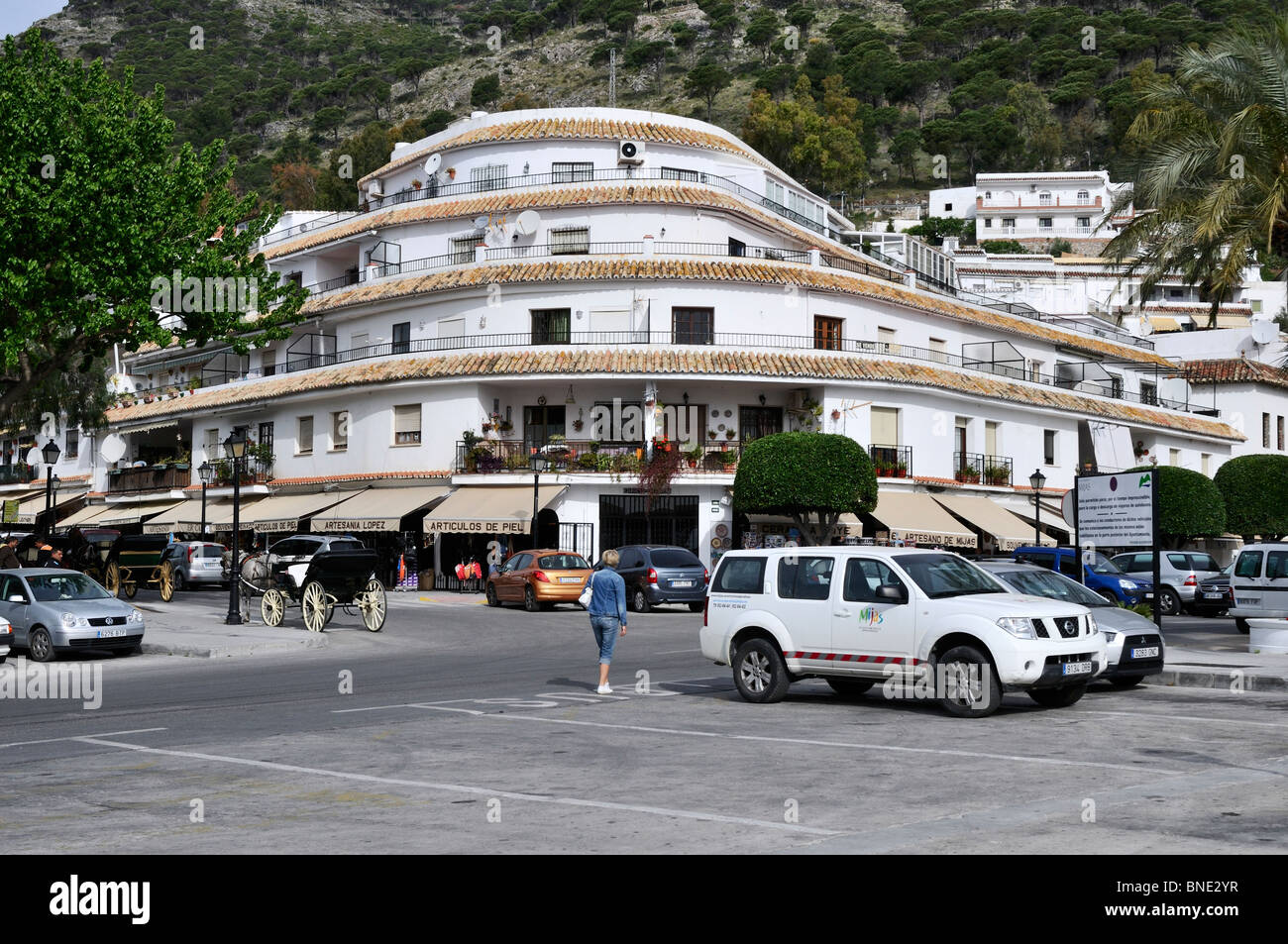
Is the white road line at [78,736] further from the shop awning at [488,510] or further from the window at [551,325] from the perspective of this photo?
the window at [551,325]

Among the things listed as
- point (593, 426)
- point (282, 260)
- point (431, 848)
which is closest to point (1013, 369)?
point (593, 426)

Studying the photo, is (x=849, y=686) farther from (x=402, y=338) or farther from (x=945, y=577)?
(x=402, y=338)

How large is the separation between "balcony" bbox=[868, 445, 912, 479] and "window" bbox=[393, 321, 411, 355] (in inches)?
717

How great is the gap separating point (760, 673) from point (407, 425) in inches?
1351

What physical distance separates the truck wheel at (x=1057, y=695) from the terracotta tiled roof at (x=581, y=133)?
4182cm

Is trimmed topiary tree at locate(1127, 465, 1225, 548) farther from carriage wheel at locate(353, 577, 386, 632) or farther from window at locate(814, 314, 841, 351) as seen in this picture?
carriage wheel at locate(353, 577, 386, 632)

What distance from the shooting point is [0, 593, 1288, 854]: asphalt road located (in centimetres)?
820

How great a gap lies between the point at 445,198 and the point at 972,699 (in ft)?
144

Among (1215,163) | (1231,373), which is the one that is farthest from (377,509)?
(1231,373)

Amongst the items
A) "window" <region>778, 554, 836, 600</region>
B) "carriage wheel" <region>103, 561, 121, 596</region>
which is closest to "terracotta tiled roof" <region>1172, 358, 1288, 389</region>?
"carriage wheel" <region>103, 561, 121, 596</region>

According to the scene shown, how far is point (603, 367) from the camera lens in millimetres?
44781

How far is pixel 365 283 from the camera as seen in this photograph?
5353 cm

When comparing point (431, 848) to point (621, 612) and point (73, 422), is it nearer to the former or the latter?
point (621, 612)

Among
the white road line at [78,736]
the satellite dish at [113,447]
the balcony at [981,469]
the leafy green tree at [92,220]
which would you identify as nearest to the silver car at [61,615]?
the leafy green tree at [92,220]
